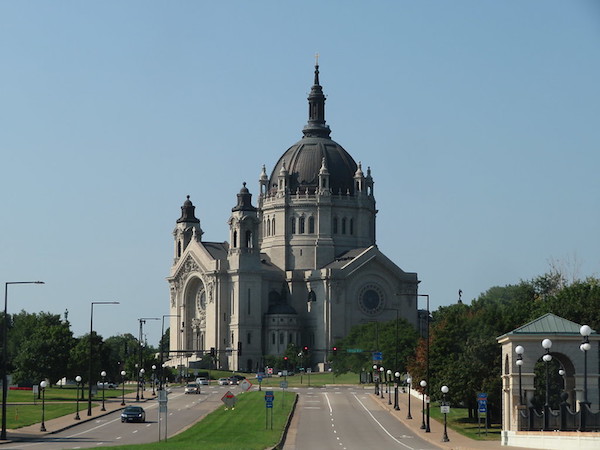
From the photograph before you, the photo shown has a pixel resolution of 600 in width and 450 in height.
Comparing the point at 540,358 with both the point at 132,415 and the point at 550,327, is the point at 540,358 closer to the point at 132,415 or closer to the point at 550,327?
the point at 550,327

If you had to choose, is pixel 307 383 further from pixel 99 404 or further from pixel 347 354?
pixel 99 404

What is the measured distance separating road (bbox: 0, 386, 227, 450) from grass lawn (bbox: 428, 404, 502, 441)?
53.2 ft

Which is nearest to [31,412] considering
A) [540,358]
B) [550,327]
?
[540,358]

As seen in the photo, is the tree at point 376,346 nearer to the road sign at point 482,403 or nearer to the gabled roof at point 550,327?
the road sign at point 482,403

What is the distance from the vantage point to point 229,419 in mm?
95625

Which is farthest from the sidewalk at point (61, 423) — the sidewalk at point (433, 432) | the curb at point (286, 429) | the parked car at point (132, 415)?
the sidewalk at point (433, 432)

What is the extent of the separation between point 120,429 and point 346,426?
13337 millimetres

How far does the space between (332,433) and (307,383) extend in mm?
84857

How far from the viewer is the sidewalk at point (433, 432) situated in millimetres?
67562

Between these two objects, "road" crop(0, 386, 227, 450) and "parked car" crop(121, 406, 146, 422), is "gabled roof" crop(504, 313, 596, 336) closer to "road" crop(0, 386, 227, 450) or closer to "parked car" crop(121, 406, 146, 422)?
"road" crop(0, 386, 227, 450)

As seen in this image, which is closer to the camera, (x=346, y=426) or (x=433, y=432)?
(x=433, y=432)

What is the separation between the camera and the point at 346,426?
89.1m

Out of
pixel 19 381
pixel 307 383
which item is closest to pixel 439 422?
pixel 19 381

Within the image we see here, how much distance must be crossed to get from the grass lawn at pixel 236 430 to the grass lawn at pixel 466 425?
10.1 m
